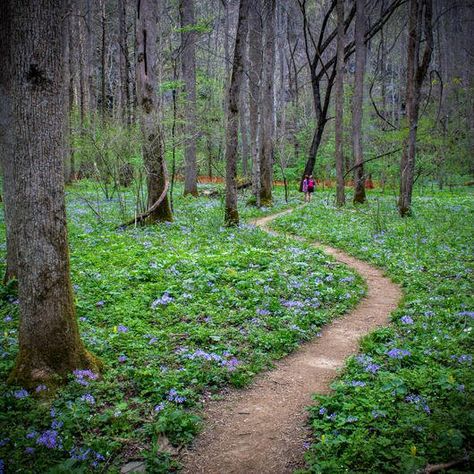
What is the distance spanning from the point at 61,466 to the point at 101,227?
10749 mm

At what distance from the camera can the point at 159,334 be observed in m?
5.62

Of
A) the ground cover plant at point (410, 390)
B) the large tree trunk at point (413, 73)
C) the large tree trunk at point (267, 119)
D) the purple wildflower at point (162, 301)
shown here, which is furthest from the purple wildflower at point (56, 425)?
the large tree trunk at point (267, 119)

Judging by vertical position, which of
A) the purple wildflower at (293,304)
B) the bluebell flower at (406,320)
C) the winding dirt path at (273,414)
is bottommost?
the winding dirt path at (273,414)

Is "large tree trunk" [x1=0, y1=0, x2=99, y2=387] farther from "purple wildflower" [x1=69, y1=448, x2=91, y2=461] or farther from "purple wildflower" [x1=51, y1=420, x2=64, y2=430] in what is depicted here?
"purple wildflower" [x1=69, y1=448, x2=91, y2=461]

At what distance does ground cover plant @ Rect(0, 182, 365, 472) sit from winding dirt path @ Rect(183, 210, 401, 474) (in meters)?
0.17

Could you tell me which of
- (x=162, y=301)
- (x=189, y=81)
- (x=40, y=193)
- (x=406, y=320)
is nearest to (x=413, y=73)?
(x=189, y=81)

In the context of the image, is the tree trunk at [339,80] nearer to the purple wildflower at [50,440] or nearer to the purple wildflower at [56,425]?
the purple wildflower at [56,425]

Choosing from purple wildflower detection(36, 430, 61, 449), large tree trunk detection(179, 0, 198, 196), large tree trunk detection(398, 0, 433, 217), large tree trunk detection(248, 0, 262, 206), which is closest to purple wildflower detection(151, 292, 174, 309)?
purple wildflower detection(36, 430, 61, 449)

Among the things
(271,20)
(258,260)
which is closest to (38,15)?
(258,260)

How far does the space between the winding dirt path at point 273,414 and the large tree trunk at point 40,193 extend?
1.73 metres

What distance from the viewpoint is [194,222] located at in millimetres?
13938

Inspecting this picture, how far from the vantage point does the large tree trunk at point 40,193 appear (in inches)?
151

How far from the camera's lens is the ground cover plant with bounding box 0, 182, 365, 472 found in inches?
143

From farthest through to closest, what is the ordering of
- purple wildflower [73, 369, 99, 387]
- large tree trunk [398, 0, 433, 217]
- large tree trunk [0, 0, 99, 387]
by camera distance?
large tree trunk [398, 0, 433, 217]
purple wildflower [73, 369, 99, 387]
large tree trunk [0, 0, 99, 387]
